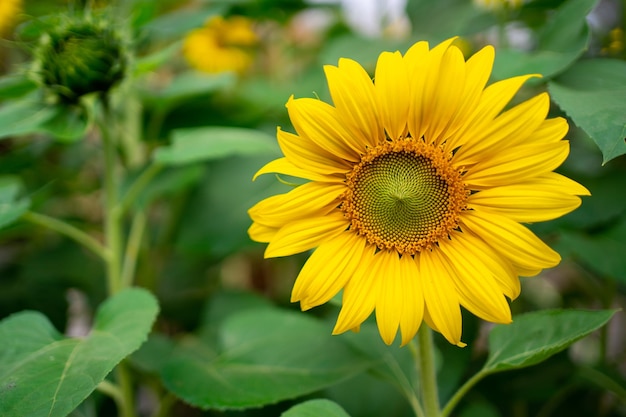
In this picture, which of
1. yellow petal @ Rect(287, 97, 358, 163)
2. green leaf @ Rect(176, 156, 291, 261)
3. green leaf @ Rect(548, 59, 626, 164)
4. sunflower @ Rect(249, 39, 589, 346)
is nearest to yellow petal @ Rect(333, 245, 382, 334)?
sunflower @ Rect(249, 39, 589, 346)

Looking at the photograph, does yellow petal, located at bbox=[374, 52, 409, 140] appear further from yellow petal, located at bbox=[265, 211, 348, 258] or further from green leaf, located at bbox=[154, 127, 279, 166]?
green leaf, located at bbox=[154, 127, 279, 166]

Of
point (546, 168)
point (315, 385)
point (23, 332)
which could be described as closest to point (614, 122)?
point (546, 168)

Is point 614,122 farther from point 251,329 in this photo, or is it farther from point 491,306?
point 251,329

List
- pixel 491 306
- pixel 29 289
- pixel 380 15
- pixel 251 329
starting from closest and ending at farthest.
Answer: pixel 491 306 → pixel 251 329 → pixel 29 289 → pixel 380 15

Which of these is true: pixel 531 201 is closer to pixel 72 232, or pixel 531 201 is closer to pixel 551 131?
pixel 551 131

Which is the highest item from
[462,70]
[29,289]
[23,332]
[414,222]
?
[462,70]

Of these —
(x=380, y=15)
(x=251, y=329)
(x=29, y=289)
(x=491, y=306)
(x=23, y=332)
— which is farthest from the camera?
(x=380, y=15)

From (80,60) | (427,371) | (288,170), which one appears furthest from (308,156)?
(80,60)
